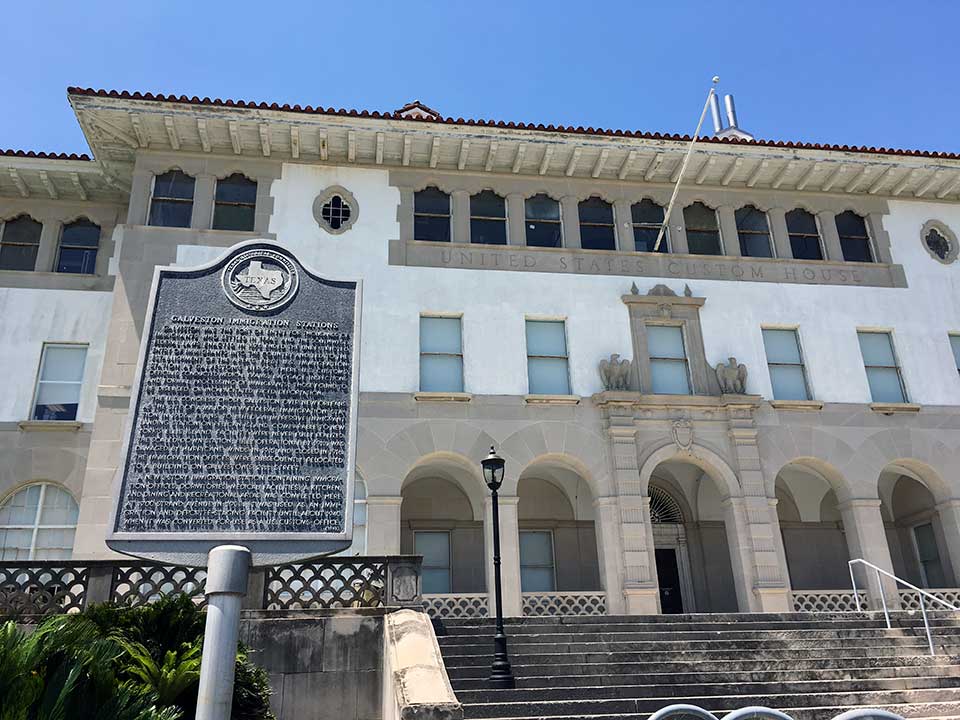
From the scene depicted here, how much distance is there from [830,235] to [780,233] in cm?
154

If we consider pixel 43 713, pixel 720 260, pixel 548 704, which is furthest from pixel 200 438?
pixel 720 260

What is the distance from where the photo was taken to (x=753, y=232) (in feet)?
70.7

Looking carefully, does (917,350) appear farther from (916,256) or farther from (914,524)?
(914,524)

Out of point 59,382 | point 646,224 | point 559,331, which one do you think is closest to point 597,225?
point 646,224

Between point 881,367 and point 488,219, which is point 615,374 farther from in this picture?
point 881,367

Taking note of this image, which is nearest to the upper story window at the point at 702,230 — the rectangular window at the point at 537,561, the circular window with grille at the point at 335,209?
the rectangular window at the point at 537,561

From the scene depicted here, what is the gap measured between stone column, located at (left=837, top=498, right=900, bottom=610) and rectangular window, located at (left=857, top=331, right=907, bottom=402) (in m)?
3.07

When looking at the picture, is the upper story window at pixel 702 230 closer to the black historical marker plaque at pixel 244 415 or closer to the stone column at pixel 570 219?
the stone column at pixel 570 219

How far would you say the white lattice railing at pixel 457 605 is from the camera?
54.4ft

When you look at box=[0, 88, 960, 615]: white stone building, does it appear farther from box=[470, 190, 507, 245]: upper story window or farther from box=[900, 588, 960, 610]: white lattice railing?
box=[900, 588, 960, 610]: white lattice railing

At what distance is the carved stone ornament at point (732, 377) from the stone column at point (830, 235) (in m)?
4.88

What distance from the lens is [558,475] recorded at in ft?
68.3

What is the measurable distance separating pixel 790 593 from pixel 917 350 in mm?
7975

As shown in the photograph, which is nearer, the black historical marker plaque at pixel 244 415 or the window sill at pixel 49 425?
the black historical marker plaque at pixel 244 415
